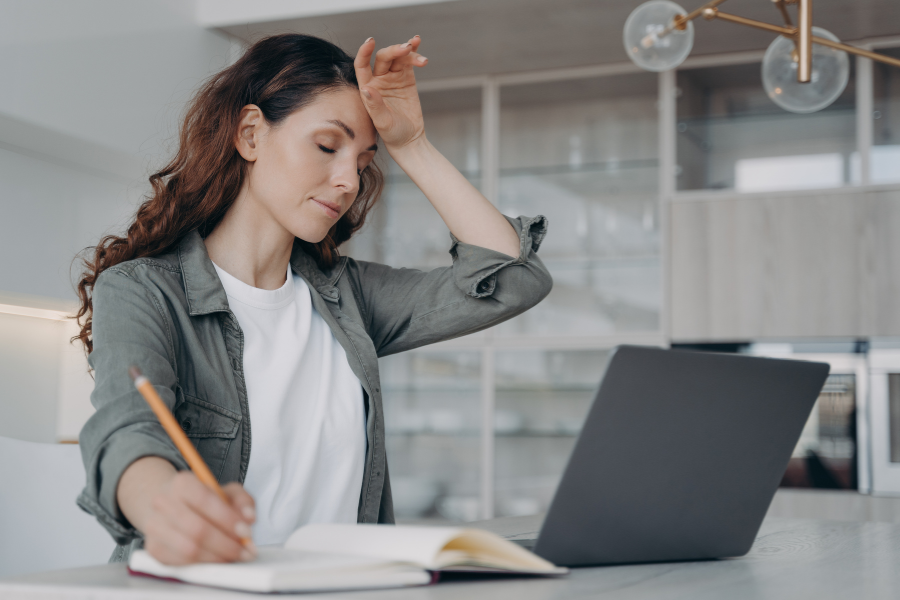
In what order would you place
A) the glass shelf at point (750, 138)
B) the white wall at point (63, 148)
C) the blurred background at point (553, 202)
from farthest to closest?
the glass shelf at point (750, 138) → the blurred background at point (553, 202) → the white wall at point (63, 148)

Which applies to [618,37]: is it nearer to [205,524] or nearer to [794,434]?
[794,434]

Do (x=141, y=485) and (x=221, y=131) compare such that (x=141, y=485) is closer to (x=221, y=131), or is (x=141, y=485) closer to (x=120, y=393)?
(x=120, y=393)

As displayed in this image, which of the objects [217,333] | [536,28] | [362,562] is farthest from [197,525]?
[536,28]

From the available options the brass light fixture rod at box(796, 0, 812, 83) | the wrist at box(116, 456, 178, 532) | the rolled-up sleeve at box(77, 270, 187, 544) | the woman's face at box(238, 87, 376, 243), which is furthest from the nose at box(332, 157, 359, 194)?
the brass light fixture rod at box(796, 0, 812, 83)

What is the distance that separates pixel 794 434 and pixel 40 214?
7.16 ft

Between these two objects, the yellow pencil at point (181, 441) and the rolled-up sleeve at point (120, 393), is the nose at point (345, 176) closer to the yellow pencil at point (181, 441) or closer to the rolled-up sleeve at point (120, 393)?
the rolled-up sleeve at point (120, 393)

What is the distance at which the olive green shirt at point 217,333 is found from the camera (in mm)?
708

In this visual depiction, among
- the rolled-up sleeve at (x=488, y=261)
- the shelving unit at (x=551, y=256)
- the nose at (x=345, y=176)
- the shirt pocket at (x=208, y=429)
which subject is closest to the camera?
the shirt pocket at (x=208, y=429)

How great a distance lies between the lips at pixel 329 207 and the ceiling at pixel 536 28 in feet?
5.81

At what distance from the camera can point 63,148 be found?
2420 millimetres

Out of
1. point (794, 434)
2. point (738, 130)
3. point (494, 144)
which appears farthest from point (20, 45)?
point (738, 130)

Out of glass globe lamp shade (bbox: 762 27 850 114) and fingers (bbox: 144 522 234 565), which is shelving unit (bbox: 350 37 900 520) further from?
fingers (bbox: 144 522 234 565)

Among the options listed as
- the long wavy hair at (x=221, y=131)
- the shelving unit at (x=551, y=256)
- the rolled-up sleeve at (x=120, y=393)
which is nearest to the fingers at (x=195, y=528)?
the rolled-up sleeve at (x=120, y=393)

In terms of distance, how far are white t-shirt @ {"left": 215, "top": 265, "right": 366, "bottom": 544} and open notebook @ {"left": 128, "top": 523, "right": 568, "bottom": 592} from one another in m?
0.39
